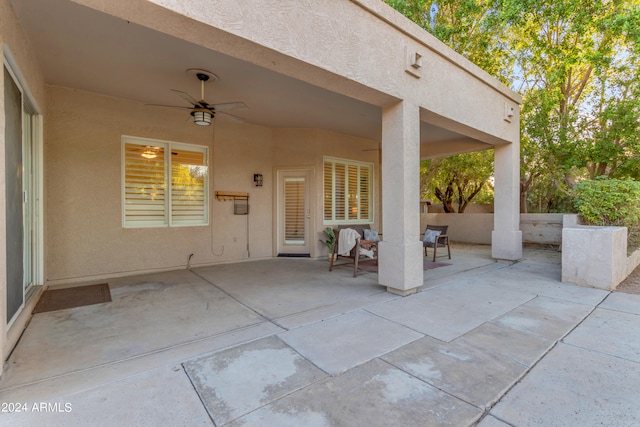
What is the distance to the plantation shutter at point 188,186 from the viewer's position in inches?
232

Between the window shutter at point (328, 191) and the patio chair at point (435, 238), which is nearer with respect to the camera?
the patio chair at point (435, 238)

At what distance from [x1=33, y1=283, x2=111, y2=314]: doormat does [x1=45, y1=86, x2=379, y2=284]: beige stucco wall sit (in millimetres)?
619

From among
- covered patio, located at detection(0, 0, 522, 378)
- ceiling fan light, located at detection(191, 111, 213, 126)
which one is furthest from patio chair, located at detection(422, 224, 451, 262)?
ceiling fan light, located at detection(191, 111, 213, 126)

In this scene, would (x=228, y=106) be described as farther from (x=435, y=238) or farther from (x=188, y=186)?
(x=435, y=238)

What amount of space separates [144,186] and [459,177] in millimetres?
12417

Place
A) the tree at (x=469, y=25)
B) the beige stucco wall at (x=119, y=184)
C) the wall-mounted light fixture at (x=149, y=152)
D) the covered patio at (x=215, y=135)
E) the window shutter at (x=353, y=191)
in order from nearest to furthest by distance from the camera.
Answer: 1. the covered patio at (x=215, y=135)
2. the beige stucco wall at (x=119, y=184)
3. the wall-mounted light fixture at (x=149, y=152)
4. the window shutter at (x=353, y=191)
5. the tree at (x=469, y=25)

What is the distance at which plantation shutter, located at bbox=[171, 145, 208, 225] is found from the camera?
5887 mm

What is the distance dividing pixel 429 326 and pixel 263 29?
336 centimetres

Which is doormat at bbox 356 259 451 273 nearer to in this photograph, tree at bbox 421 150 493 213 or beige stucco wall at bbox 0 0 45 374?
beige stucco wall at bbox 0 0 45 374

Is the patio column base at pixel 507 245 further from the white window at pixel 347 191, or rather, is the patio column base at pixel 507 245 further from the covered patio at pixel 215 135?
the white window at pixel 347 191

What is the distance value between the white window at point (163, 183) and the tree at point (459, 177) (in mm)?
8449

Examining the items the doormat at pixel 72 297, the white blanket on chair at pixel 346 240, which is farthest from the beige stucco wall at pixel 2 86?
the white blanket on chair at pixel 346 240

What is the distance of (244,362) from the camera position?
2.33 metres

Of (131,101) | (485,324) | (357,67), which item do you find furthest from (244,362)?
(131,101)
